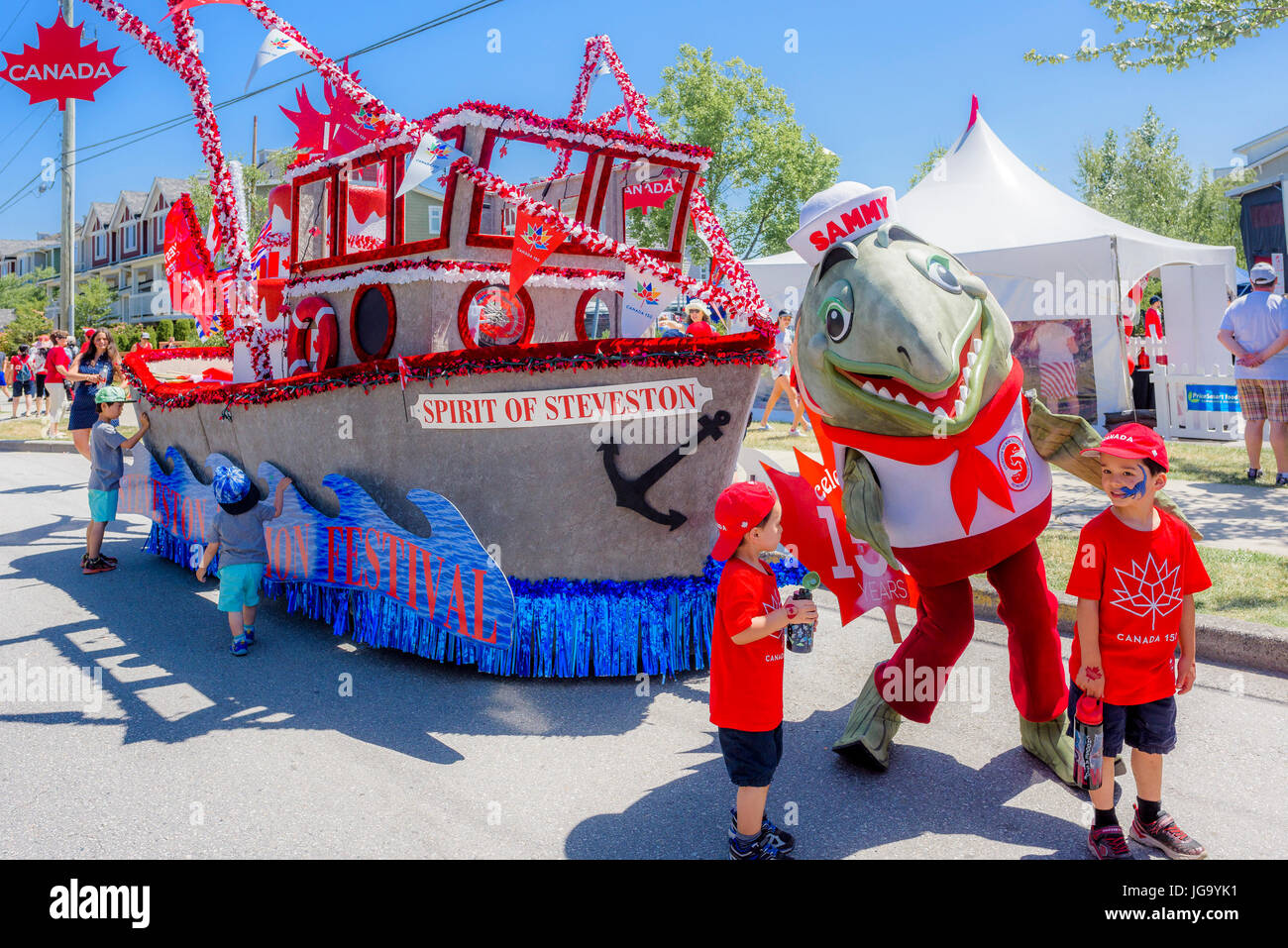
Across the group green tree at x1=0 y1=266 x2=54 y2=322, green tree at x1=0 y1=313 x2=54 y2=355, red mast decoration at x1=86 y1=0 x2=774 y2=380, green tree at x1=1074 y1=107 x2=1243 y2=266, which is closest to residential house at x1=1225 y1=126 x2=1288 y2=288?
green tree at x1=1074 y1=107 x2=1243 y2=266

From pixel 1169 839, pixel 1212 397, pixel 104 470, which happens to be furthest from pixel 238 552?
pixel 1212 397

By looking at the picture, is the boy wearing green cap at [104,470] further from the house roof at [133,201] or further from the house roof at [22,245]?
the house roof at [22,245]

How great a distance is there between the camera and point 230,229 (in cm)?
681

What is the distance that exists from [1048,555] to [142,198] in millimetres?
55818

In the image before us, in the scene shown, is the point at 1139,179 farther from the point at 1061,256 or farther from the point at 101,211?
the point at 101,211

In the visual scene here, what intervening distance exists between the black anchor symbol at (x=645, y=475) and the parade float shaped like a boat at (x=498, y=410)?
0.01 metres

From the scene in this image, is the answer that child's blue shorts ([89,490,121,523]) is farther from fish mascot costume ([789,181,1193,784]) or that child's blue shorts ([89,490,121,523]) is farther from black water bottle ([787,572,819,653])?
black water bottle ([787,572,819,653])

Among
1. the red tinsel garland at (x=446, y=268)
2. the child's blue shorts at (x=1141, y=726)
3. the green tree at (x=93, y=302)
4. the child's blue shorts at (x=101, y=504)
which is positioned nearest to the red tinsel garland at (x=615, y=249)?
the red tinsel garland at (x=446, y=268)

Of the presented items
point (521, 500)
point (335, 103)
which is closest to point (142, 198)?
point (335, 103)

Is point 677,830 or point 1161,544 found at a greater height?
point 1161,544

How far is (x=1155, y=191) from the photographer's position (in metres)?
39.4

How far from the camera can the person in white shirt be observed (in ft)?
29.6

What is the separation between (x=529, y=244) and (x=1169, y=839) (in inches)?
145
